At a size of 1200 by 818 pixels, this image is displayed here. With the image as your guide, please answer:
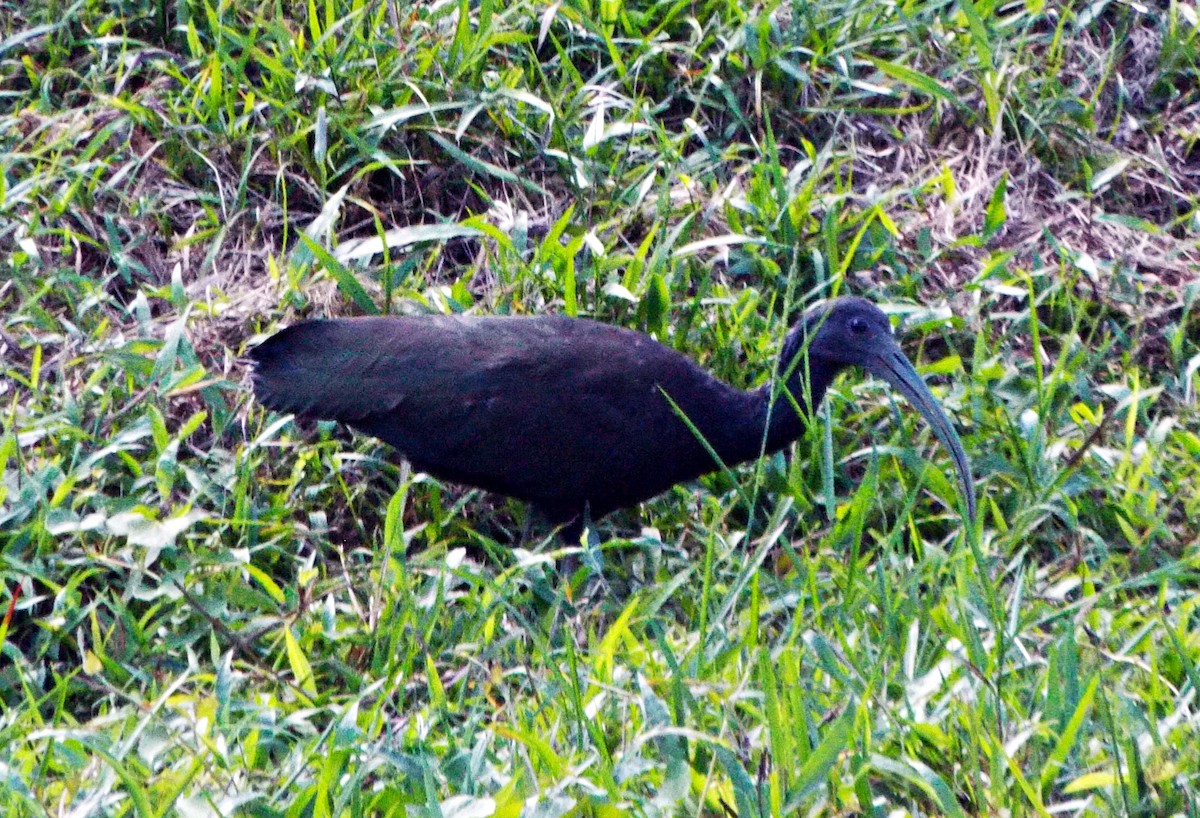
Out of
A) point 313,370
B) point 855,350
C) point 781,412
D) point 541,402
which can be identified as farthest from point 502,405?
point 855,350

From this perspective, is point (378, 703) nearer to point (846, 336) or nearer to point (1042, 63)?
point (846, 336)

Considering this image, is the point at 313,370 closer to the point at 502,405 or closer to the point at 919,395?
the point at 502,405

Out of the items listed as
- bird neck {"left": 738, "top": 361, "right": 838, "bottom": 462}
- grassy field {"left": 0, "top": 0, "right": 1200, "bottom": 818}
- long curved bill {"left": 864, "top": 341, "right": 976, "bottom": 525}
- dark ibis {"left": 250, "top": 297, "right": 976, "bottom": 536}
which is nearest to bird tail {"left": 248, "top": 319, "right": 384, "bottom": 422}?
dark ibis {"left": 250, "top": 297, "right": 976, "bottom": 536}

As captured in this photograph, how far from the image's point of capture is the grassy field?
345 centimetres

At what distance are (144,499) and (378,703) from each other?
148 cm

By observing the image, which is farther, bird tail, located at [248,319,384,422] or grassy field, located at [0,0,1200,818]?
bird tail, located at [248,319,384,422]

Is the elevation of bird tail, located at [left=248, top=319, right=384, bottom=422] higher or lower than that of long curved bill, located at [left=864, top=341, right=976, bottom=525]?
higher

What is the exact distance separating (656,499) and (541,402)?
61 centimetres

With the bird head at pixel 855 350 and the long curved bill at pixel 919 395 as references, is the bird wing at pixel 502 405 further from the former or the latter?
the long curved bill at pixel 919 395

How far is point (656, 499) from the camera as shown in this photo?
17.2 feet

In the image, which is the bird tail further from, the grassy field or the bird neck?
the bird neck

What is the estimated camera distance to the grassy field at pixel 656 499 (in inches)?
136

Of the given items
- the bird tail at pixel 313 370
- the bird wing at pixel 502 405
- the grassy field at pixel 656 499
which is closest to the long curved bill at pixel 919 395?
the grassy field at pixel 656 499

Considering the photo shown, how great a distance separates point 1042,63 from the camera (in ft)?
21.1
